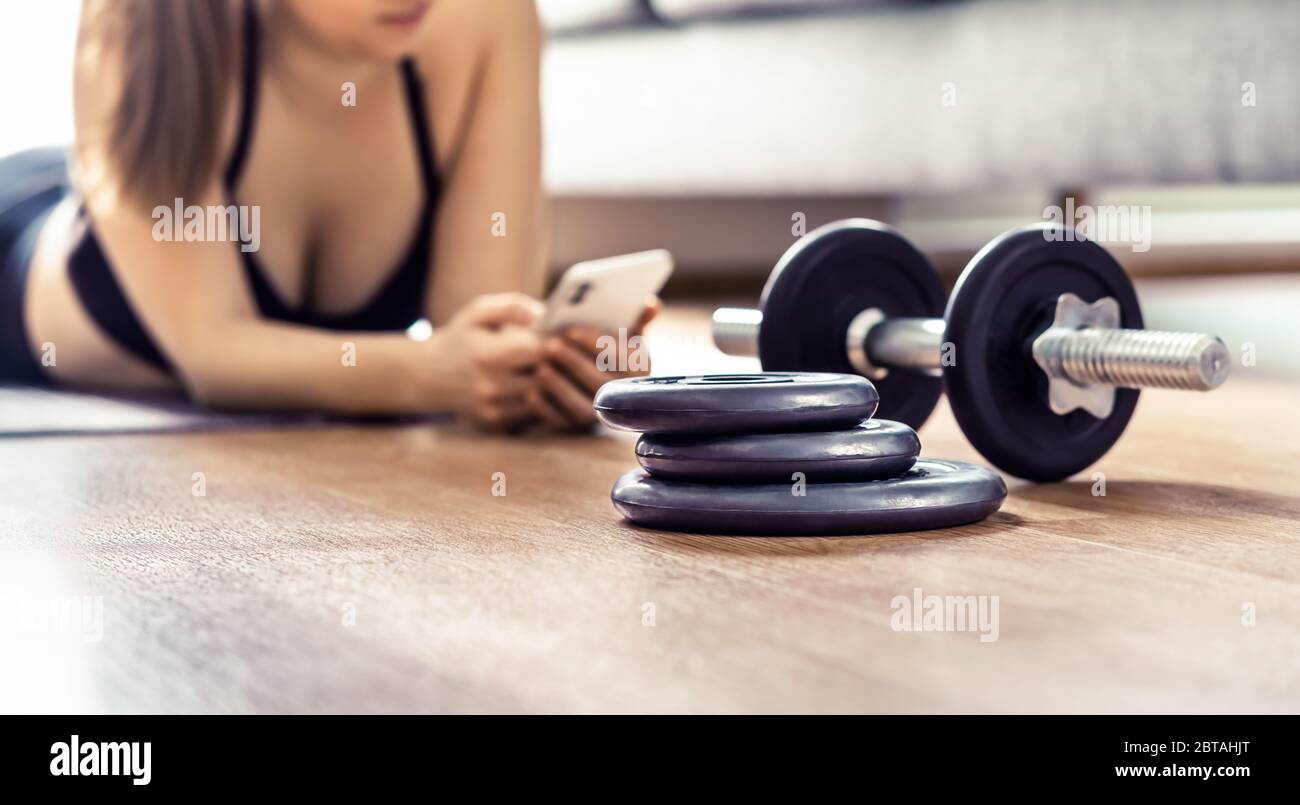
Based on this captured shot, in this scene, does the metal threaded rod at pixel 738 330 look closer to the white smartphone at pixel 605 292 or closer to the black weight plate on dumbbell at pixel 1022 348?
the white smartphone at pixel 605 292

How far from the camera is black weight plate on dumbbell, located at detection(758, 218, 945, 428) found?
977 millimetres

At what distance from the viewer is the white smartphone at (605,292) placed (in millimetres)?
1101

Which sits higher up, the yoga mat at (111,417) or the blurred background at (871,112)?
the blurred background at (871,112)

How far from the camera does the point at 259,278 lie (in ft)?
4.23

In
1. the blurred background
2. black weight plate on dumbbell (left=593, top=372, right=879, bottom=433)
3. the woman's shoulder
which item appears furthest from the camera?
the blurred background

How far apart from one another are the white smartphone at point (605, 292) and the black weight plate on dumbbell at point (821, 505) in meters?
0.36

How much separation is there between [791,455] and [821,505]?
3 cm

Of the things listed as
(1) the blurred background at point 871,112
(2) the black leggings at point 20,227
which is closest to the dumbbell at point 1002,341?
(1) the blurred background at point 871,112

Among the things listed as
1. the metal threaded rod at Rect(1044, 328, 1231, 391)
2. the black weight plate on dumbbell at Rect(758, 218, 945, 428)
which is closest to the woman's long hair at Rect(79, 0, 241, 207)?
the black weight plate on dumbbell at Rect(758, 218, 945, 428)

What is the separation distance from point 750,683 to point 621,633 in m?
0.08

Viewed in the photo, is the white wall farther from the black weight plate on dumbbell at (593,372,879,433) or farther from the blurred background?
the black weight plate on dumbbell at (593,372,879,433)

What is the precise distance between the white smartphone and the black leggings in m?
0.71
